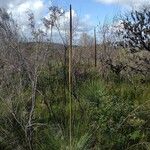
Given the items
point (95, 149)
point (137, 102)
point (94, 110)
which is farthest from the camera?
point (137, 102)

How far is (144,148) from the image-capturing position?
22.2 ft

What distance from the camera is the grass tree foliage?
646cm

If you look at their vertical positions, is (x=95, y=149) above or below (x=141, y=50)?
below

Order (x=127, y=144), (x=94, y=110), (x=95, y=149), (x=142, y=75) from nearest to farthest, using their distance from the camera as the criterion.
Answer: (x=95, y=149)
(x=127, y=144)
(x=94, y=110)
(x=142, y=75)

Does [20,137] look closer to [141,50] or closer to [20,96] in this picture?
[20,96]

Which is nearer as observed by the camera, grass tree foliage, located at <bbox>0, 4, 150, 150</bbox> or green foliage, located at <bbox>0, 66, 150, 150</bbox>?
green foliage, located at <bbox>0, 66, 150, 150</bbox>

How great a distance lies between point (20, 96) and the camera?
291 inches

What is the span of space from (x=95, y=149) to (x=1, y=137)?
1375mm

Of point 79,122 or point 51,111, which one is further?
point 51,111

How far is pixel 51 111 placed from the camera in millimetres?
7258

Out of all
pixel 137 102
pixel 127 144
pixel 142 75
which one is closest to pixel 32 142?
pixel 127 144

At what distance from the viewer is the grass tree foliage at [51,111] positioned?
6.46m

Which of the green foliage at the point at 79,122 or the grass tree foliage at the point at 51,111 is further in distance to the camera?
the grass tree foliage at the point at 51,111

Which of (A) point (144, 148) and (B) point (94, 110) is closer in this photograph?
(A) point (144, 148)
